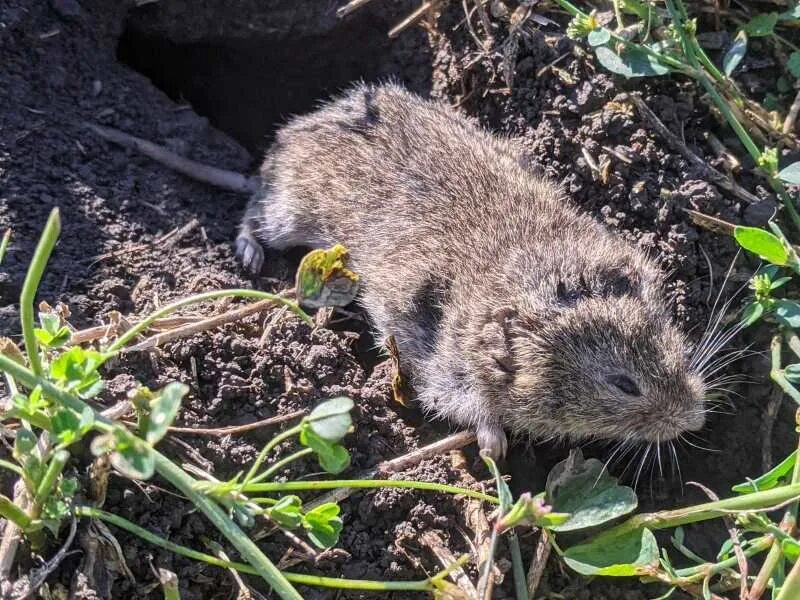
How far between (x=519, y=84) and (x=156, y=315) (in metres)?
2.63

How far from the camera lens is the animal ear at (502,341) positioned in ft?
13.5

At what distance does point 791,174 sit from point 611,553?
1.73 metres

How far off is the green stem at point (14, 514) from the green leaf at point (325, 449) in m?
0.93

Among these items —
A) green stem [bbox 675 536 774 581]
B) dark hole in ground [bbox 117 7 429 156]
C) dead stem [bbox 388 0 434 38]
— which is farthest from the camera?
dark hole in ground [bbox 117 7 429 156]

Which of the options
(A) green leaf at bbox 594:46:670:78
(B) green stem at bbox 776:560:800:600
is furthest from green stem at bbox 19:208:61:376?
(A) green leaf at bbox 594:46:670:78

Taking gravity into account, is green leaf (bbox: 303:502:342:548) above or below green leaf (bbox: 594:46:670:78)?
below

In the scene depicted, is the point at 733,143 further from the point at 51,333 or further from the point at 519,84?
the point at 51,333

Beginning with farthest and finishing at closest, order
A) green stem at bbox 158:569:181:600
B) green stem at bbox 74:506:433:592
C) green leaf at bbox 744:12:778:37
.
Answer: green leaf at bbox 744:12:778:37 → green stem at bbox 74:506:433:592 → green stem at bbox 158:569:181:600

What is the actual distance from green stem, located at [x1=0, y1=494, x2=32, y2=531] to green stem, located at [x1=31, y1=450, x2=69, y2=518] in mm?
37

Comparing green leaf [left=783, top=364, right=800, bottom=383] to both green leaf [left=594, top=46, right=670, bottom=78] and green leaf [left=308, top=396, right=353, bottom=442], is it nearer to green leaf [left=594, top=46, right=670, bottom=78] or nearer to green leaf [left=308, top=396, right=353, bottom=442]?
green leaf [left=594, top=46, right=670, bottom=78]

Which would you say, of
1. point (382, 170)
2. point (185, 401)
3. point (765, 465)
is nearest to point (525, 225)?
point (382, 170)

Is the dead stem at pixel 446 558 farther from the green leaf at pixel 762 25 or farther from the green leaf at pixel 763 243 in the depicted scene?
the green leaf at pixel 762 25

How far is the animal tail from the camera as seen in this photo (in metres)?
4.76

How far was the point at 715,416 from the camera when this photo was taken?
A: 406 centimetres
